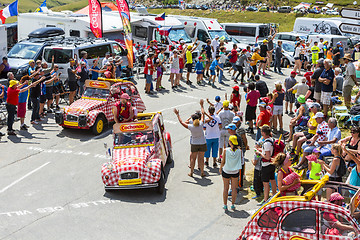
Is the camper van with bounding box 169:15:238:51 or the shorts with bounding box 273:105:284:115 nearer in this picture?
the shorts with bounding box 273:105:284:115

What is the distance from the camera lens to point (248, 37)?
3641cm

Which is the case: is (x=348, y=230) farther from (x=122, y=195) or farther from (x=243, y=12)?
(x=243, y=12)

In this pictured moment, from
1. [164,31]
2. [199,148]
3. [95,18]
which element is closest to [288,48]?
[164,31]

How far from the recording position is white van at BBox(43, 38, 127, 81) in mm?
20672

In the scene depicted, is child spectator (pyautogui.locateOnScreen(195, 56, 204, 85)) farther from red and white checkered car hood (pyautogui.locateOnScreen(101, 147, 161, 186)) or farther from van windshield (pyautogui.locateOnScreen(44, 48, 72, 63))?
red and white checkered car hood (pyautogui.locateOnScreen(101, 147, 161, 186))

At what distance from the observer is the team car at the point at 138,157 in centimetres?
1102

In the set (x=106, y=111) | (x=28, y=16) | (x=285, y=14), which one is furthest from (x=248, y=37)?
(x=285, y=14)

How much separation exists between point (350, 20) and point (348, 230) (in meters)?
5.51

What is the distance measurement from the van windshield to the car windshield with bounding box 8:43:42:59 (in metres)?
1.65

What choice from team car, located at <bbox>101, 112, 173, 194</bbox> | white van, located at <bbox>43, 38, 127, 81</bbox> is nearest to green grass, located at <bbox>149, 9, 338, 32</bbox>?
white van, located at <bbox>43, 38, 127, 81</bbox>

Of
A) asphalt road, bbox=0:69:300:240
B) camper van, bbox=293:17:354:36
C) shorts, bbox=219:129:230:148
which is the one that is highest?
camper van, bbox=293:17:354:36

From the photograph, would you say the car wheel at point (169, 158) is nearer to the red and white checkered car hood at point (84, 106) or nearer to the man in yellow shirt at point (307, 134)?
the man in yellow shirt at point (307, 134)

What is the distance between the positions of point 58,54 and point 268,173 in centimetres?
1348

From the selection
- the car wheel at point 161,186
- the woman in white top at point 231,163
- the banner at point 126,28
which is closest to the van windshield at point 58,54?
the banner at point 126,28
